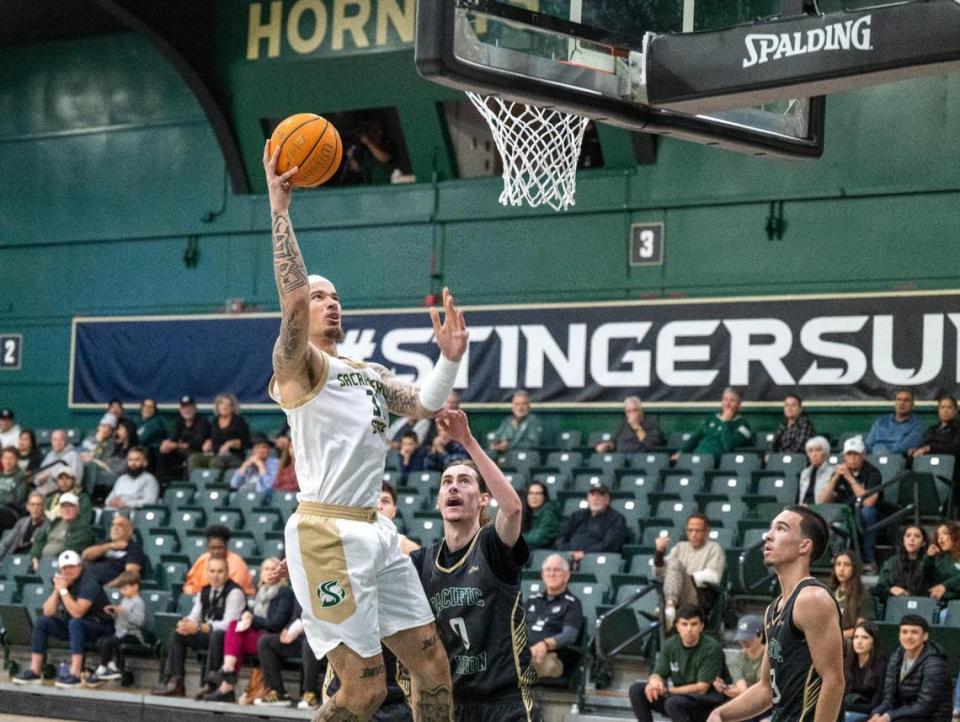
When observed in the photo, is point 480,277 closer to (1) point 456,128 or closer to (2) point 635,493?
(1) point 456,128

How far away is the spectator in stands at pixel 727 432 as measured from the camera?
50.7 ft

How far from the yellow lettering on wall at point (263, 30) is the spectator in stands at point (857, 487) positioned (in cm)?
955

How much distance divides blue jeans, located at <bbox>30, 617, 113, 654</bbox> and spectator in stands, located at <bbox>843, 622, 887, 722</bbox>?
7019 mm

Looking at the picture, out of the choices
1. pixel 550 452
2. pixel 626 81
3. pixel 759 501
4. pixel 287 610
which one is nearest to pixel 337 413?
pixel 626 81

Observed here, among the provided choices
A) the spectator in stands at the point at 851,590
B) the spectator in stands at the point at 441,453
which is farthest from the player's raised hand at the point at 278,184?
the spectator in stands at the point at 441,453

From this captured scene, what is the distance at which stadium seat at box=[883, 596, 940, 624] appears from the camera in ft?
38.4

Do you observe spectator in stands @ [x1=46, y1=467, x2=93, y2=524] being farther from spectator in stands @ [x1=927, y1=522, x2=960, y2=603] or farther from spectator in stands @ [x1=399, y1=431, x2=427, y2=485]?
spectator in stands @ [x1=927, y1=522, x2=960, y2=603]

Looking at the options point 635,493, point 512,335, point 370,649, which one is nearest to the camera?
point 370,649

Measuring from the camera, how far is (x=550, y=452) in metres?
16.8

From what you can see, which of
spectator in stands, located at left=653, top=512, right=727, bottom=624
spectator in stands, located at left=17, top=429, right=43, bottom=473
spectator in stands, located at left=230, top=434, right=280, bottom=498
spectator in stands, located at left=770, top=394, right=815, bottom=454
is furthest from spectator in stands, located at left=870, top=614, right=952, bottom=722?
spectator in stands, located at left=17, top=429, right=43, bottom=473

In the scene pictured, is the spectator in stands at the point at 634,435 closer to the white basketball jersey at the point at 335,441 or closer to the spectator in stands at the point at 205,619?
the spectator in stands at the point at 205,619

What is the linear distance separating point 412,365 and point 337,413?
41.4 feet

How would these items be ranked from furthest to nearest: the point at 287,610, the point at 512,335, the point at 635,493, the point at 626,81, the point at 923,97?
the point at 512,335 < the point at 923,97 < the point at 635,493 < the point at 287,610 < the point at 626,81

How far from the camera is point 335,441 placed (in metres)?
6.05
